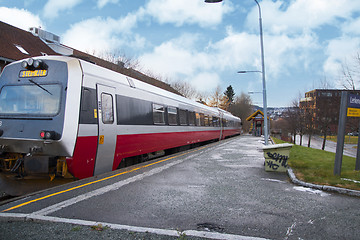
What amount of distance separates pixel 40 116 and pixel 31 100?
567 millimetres

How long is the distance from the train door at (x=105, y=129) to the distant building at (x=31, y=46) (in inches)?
519

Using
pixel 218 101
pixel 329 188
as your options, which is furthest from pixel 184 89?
pixel 329 188

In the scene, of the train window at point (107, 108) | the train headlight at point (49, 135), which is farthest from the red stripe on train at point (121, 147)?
the train window at point (107, 108)

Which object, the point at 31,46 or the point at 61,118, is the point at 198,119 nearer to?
the point at 61,118

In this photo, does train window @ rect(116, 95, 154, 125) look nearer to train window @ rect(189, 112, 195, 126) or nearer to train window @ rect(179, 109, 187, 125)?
train window @ rect(179, 109, 187, 125)

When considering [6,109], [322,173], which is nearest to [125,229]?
[6,109]

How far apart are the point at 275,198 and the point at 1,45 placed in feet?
81.0

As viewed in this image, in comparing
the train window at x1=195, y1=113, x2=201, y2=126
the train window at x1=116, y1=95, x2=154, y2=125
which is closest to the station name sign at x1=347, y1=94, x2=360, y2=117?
the train window at x1=116, y1=95, x2=154, y2=125

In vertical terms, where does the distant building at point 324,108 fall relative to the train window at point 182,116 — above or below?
above

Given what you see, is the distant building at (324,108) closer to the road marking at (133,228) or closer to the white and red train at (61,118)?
the white and red train at (61,118)

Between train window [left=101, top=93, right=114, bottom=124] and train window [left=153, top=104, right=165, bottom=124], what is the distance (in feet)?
10.0

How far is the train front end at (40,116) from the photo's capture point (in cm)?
564

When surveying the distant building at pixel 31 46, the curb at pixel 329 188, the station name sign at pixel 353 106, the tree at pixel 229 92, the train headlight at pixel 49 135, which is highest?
the tree at pixel 229 92

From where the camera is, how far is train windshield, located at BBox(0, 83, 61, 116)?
596cm
